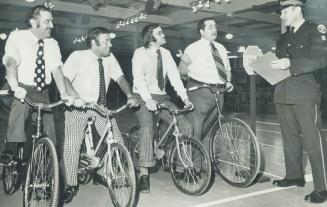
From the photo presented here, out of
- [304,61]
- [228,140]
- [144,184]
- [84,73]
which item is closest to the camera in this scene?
[304,61]

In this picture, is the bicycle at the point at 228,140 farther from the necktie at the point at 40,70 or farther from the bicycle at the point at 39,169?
the bicycle at the point at 39,169

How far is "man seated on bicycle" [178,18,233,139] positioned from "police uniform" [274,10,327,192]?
2.55 feet

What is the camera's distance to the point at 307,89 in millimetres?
3596

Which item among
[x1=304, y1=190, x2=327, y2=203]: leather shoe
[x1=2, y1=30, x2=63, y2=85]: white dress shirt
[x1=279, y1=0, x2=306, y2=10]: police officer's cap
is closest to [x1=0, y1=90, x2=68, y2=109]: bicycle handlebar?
[x1=2, y1=30, x2=63, y2=85]: white dress shirt

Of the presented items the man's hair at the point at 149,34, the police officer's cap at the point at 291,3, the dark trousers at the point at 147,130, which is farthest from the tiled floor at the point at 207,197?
the police officer's cap at the point at 291,3

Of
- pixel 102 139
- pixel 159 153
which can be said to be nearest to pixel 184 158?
pixel 159 153

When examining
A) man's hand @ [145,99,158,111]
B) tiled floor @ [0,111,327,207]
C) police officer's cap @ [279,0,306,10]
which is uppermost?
police officer's cap @ [279,0,306,10]

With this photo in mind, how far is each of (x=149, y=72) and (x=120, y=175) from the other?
1.45 metres

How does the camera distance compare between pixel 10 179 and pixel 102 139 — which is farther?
pixel 10 179

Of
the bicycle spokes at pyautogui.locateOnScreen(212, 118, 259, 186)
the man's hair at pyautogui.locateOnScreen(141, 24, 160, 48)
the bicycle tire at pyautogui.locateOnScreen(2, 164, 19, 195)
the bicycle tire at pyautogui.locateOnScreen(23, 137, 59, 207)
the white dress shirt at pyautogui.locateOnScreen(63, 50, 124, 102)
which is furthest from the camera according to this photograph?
the man's hair at pyautogui.locateOnScreen(141, 24, 160, 48)

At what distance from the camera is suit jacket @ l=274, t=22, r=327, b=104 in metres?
3.44

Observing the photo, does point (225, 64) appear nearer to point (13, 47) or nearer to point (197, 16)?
Result: point (13, 47)

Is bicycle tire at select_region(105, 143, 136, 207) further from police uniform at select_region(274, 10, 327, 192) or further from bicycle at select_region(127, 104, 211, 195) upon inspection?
police uniform at select_region(274, 10, 327, 192)

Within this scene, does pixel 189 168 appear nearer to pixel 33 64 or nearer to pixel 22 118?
pixel 22 118
